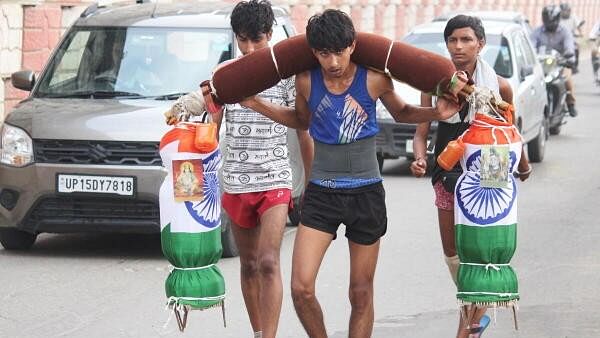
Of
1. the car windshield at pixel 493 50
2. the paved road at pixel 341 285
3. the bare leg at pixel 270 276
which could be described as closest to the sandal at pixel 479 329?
the paved road at pixel 341 285

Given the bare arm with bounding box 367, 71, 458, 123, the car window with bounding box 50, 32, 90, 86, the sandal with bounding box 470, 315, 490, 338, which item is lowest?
the sandal with bounding box 470, 315, 490, 338

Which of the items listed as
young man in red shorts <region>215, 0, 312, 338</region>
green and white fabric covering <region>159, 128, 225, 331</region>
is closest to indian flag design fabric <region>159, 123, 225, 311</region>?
green and white fabric covering <region>159, 128, 225, 331</region>

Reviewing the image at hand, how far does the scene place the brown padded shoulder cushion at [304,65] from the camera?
6727 millimetres

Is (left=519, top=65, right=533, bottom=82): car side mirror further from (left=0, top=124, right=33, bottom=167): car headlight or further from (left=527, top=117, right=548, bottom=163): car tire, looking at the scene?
(left=0, top=124, right=33, bottom=167): car headlight

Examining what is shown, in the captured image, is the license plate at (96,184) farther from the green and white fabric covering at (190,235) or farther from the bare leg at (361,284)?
the bare leg at (361,284)

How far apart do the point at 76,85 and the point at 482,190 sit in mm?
5537

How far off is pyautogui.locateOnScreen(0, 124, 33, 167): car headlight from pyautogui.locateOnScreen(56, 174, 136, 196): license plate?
0.31 metres

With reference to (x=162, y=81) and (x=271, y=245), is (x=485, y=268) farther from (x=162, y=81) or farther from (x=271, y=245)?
(x=162, y=81)

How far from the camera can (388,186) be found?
15.9 metres

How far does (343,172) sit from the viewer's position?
6.97 metres

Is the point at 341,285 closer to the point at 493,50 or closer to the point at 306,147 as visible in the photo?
the point at 306,147

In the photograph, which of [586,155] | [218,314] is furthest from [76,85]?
[586,155]

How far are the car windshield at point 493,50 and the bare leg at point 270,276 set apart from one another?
9927 mm

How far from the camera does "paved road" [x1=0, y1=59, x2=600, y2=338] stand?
880cm
